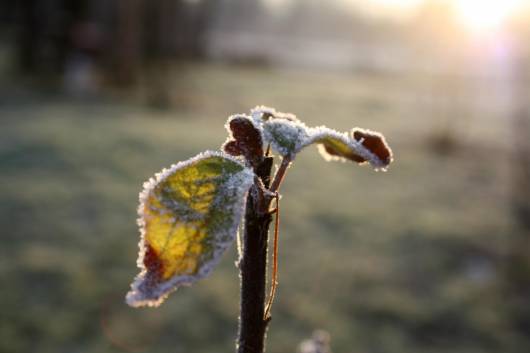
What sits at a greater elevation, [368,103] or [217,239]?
[368,103]

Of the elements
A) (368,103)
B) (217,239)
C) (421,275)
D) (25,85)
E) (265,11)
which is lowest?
(217,239)

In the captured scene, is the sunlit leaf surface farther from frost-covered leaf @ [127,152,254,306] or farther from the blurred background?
the blurred background

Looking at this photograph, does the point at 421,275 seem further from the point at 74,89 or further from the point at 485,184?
the point at 74,89

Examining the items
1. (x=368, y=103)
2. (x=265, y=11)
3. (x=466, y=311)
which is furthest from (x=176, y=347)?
(x=265, y=11)

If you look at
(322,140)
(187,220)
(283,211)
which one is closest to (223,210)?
(187,220)

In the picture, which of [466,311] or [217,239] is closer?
[217,239]

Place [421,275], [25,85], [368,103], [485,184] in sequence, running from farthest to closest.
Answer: [368,103], [25,85], [485,184], [421,275]

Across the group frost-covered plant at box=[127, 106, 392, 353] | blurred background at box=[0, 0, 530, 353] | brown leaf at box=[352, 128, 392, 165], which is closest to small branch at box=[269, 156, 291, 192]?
frost-covered plant at box=[127, 106, 392, 353]
